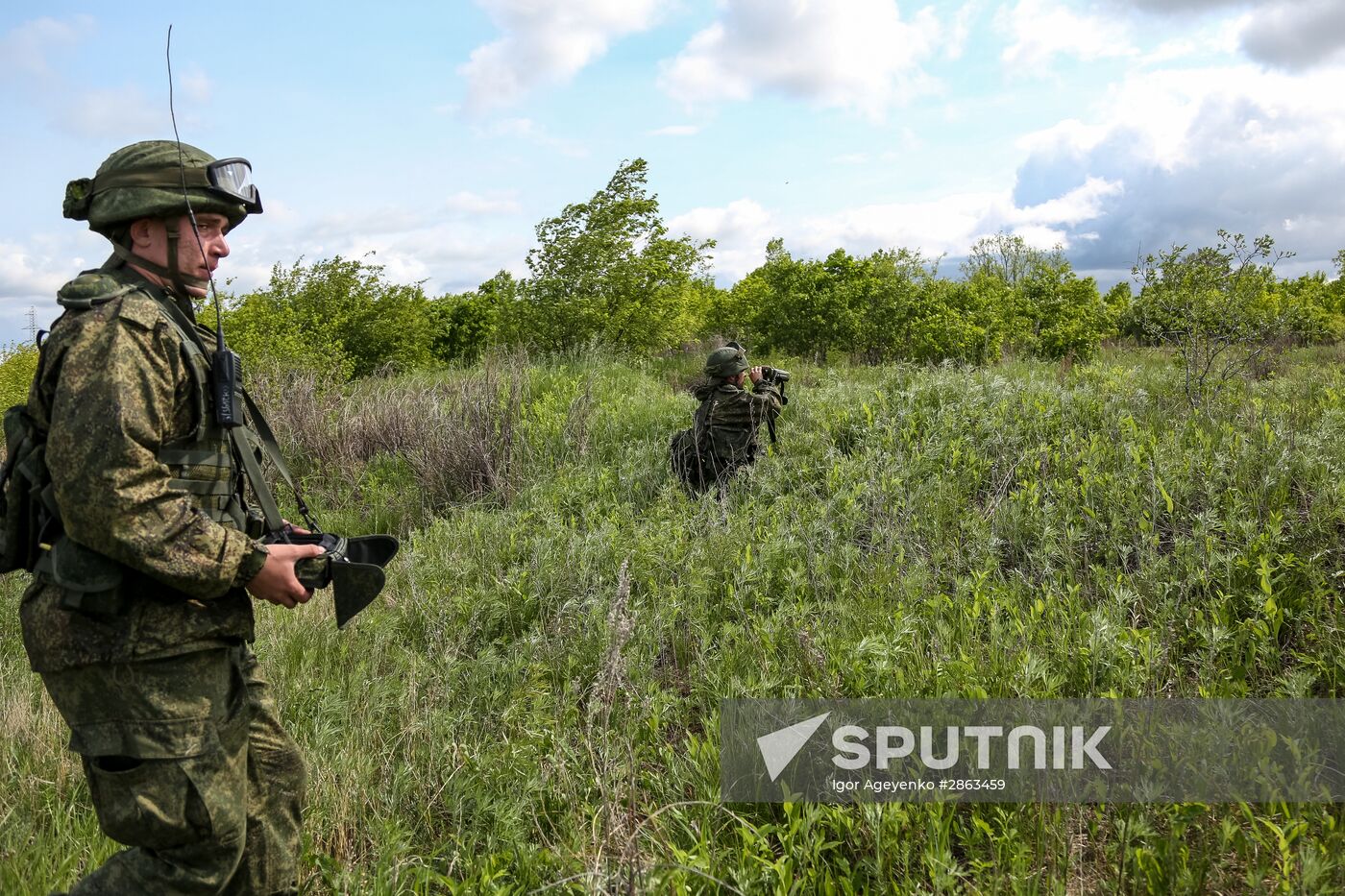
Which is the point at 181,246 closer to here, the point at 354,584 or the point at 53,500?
the point at 53,500

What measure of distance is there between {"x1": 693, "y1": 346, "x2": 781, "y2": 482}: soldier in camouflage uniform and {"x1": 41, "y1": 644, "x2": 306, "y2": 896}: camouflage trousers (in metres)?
4.60

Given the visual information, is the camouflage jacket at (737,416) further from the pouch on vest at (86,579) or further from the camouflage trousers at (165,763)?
the pouch on vest at (86,579)

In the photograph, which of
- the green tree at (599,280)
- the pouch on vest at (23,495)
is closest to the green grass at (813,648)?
the pouch on vest at (23,495)

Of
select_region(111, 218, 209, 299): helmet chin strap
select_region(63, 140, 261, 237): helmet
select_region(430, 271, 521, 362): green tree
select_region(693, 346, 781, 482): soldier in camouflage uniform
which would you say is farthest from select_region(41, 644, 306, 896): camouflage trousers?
select_region(430, 271, 521, 362): green tree

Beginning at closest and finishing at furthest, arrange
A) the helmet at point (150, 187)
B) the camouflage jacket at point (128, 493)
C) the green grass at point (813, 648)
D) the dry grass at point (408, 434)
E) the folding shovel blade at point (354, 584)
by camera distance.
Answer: the camouflage jacket at point (128, 493), the helmet at point (150, 187), the folding shovel blade at point (354, 584), the green grass at point (813, 648), the dry grass at point (408, 434)

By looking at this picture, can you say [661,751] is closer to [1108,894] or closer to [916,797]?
[916,797]

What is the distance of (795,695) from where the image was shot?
10.2 feet

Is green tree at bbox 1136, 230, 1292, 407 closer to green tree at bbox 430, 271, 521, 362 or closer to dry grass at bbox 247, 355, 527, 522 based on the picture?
dry grass at bbox 247, 355, 527, 522

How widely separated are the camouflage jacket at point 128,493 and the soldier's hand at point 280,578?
3cm

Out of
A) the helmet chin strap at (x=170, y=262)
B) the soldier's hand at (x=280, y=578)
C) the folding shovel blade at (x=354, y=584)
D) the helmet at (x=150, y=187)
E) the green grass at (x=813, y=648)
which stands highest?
the helmet at (x=150, y=187)

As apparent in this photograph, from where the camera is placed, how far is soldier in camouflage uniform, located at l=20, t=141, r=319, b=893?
1809 mm

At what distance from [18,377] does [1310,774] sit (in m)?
27.0

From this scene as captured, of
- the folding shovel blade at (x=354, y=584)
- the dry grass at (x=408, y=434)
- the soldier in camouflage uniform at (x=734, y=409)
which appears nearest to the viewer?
the folding shovel blade at (x=354, y=584)

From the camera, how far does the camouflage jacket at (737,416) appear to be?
6.43 meters
